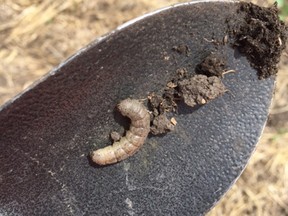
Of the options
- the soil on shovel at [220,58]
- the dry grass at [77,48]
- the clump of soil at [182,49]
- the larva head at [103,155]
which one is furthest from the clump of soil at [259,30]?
Answer: the dry grass at [77,48]

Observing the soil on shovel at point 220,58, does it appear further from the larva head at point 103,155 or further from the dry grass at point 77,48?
the dry grass at point 77,48

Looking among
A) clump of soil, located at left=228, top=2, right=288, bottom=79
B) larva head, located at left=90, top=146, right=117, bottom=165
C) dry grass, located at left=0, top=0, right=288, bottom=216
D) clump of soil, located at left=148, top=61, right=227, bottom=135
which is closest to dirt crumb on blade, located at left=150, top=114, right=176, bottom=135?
clump of soil, located at left=148, top=61, right=227, bottom=135

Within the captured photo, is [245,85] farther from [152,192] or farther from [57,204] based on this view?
[57,204]

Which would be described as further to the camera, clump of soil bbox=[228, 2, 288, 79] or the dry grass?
the dry grass

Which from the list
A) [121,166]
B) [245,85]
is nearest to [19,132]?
[121,166]

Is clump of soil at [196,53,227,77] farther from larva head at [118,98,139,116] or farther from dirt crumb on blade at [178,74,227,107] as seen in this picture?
larva head at [118,98,139,116]
